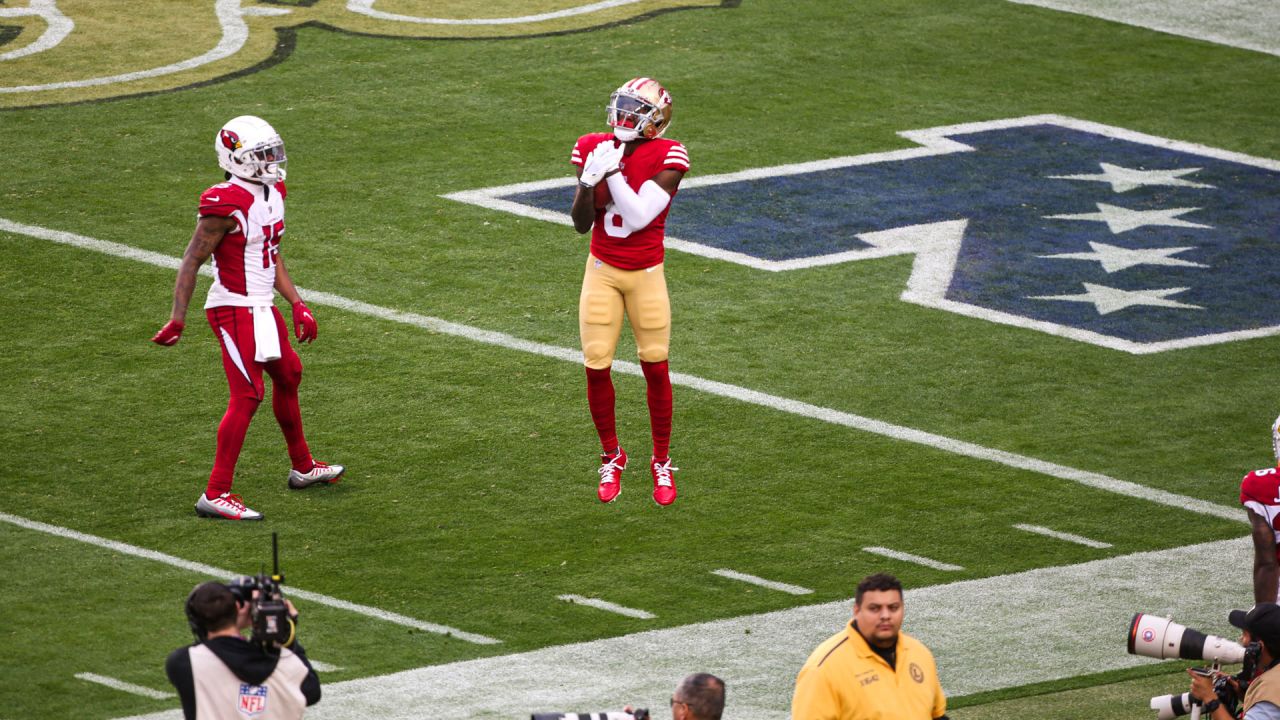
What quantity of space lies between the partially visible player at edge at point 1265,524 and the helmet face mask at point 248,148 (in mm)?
5854

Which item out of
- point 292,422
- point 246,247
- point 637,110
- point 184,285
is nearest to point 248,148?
point 246,247

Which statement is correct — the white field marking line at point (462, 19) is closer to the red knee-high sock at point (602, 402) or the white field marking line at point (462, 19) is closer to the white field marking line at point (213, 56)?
the white field marking line at point (213, 56)

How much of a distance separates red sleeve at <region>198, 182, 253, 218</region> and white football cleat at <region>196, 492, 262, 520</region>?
1744 millimetres

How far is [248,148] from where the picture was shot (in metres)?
11.3

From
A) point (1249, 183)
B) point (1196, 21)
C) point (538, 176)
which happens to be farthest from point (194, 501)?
point (1196, 21)

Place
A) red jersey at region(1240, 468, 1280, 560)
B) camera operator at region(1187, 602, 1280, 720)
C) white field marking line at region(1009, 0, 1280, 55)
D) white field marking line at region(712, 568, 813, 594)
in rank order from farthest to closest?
white field marking line at region(1009, 0, 1280, 55) < white field marking line at region(712, 568, 813, 594) < red jersey at region(1240, 468, 1280, 560) < camera operator at region(1187, 602, 1280, 720)

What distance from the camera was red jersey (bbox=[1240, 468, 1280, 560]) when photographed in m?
8.89

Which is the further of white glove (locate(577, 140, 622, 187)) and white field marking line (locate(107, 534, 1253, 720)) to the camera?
white glove (locate(577, 140, 622, 187))

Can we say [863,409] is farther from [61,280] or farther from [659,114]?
[61,280]

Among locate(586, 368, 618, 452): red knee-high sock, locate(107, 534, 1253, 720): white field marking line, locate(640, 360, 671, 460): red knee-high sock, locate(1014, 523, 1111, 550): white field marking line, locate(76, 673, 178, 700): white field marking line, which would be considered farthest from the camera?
locate(1014, 523, 1111, 550): white field marking line

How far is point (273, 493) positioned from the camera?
12117mm

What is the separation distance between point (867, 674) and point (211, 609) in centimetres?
243

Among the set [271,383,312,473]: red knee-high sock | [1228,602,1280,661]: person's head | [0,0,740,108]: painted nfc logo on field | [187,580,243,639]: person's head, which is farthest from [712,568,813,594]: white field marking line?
[0,0,740,108]: painted nfc logo on field

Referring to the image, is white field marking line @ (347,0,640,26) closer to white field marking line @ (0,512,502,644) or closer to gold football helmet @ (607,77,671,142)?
white field marking line @ (0,512,502,644)
